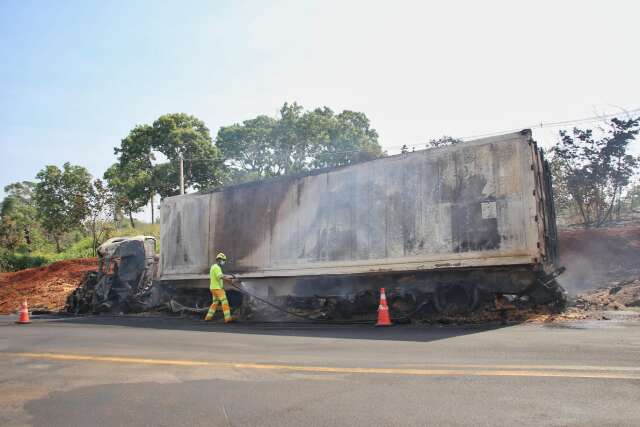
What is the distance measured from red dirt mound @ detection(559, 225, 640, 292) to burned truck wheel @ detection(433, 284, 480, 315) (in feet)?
18.3

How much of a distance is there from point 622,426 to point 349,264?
8.01m

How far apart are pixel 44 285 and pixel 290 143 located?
16537 mm

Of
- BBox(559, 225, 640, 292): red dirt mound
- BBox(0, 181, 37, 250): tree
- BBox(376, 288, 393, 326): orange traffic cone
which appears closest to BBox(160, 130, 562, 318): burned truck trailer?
BBox(376, 288, 393, 326): orange traffic cone

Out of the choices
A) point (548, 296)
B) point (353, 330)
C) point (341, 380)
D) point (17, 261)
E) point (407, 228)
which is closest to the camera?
point (341, 380)

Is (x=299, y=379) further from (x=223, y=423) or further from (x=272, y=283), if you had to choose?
(x=272, y=283)

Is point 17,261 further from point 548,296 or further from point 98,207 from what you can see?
point 548,296

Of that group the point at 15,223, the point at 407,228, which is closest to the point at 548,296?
the point at 407,228

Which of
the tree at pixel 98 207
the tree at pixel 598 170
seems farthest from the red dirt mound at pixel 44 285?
the tree at pixel 598 170

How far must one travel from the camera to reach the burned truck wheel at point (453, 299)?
31.7 ft

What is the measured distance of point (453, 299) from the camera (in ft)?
32.7

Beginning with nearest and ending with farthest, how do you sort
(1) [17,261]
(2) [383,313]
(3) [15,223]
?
(2) [383,313]
(1) [17,261]
(3) [15,223]

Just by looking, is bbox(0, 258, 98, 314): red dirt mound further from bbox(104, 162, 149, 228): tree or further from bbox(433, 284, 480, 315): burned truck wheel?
bbox(433, 284, 480, 315): burned truck wheel

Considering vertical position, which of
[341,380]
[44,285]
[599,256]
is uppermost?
[599,256]

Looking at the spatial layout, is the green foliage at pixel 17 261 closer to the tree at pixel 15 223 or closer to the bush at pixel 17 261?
the bush at pixel 17 261
